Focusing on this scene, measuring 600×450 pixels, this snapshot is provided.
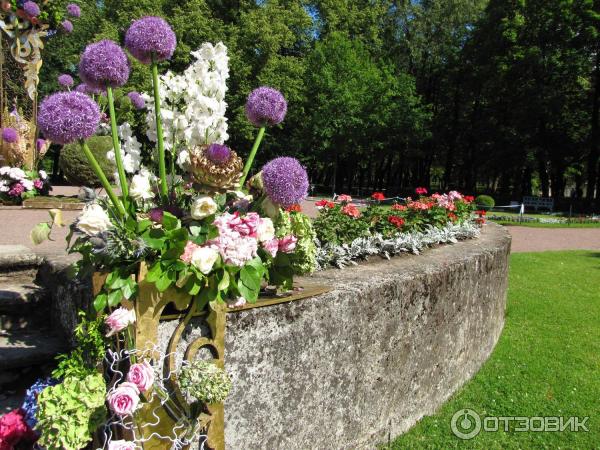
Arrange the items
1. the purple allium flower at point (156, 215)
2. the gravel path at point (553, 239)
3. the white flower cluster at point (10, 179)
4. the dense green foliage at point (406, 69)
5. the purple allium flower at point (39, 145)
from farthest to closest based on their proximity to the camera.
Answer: the dense green foliage at point (406, 69)
the gravel path at point (553, 239)
the purple allium flower at point (39, 145)
the white flower cluster at point (10, 179)
the purple allium flower at point (156, 215)

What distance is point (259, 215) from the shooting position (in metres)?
2.11

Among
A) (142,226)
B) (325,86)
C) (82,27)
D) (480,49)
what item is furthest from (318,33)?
(142,226)

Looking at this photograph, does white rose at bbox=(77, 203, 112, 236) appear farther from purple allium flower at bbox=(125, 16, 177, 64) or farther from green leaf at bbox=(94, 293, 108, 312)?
purple allium flower at bbox=(125, 16, 177, 64)

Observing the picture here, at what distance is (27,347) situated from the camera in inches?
104

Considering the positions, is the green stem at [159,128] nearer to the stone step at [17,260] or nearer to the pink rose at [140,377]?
the pink rose at [140,377]

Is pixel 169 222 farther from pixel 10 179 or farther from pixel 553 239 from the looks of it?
pixel 553 239

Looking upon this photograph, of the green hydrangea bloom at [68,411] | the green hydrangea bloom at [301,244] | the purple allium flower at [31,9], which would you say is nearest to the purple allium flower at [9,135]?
the purple allium flower at [31,9]

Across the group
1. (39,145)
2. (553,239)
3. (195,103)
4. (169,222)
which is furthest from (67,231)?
(553,239)

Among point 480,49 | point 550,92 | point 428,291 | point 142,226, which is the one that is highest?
point 480,49

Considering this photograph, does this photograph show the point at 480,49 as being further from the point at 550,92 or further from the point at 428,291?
the point at 428,291

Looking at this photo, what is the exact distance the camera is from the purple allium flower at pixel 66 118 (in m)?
1.75

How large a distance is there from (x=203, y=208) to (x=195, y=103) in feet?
1.73

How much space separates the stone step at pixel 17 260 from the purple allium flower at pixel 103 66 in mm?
2116

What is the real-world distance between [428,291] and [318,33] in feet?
110
